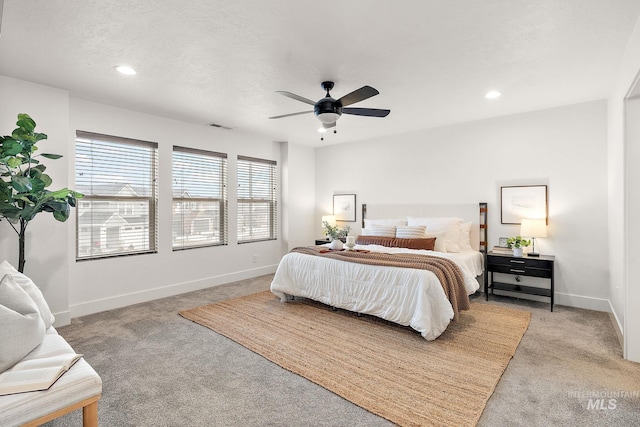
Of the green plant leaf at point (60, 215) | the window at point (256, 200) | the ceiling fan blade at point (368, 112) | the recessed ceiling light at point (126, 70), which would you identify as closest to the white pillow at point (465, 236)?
the ceiling fan blade at point (368, 112)

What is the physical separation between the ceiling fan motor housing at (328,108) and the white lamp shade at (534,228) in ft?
9.33

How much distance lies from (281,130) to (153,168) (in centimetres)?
201

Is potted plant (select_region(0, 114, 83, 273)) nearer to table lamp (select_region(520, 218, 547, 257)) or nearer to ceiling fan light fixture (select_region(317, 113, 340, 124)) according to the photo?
ceiling fan light fixture (select_region(317, 113, 340, 124))

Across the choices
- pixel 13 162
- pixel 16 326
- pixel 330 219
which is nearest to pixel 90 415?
pixel 16 326

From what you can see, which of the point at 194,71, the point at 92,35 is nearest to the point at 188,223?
the point at 194,71

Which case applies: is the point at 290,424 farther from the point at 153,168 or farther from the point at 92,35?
the point at 153,168

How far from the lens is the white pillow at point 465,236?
→ 4.65 meters

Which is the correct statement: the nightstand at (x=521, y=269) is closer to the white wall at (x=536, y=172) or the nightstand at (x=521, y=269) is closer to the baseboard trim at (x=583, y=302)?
the baseboard trim at (x=583, y=302)

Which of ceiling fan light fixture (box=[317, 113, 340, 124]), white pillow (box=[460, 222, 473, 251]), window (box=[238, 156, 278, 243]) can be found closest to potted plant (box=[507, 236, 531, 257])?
white pillow (box=[460, 222, 473, 251])

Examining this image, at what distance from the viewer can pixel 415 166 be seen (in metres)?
5.44

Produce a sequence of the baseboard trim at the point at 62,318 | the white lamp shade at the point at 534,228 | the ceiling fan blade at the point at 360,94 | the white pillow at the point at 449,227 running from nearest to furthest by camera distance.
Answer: the ceiling fan blade at the point at 360,94
the baseboard trim at the point at 62,318
the white lamp shade at the point at 534,228
the white pillow at the point at 449,227

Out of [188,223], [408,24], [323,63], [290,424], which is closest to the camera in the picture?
[290,424]

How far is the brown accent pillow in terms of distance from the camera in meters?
4.44

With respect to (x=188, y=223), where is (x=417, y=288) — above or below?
below
